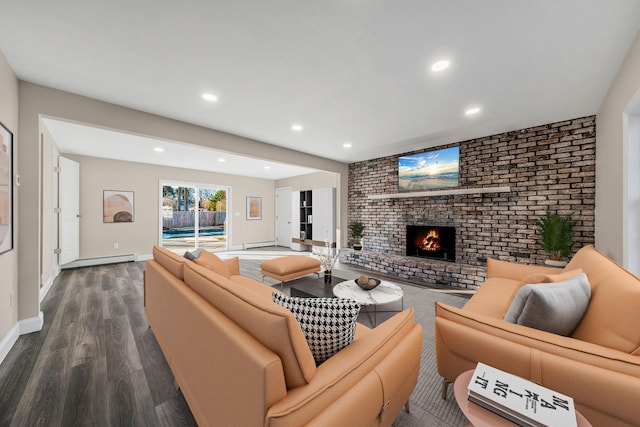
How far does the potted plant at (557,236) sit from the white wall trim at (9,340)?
570 centimetres

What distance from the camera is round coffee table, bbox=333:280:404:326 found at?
2.22 metres

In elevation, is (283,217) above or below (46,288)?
above

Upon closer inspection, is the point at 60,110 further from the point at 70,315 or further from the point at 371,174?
the point at 371,174

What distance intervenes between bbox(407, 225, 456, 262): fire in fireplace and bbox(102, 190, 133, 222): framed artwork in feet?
21.0

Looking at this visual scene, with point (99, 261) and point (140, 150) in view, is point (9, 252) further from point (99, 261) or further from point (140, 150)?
point (99, 261)

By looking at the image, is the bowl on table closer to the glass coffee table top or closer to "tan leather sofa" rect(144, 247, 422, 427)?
the glass coffee table top

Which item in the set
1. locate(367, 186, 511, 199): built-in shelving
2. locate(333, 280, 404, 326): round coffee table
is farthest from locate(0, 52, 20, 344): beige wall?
locate(367, 186, 511, 199): built-in shelving

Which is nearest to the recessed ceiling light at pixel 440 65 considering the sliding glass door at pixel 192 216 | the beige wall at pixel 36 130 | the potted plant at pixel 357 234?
the beige wall at pixel 36 130

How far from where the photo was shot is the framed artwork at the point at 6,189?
186 cm

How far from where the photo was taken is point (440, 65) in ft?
6.54

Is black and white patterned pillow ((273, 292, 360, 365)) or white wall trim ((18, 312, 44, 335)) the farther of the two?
white wall trim ((18, 312, 44, 335))

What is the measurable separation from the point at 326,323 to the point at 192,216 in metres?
6.79

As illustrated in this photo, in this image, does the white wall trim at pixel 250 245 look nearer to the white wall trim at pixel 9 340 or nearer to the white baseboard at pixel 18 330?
the white baseboard at pixel 18 330

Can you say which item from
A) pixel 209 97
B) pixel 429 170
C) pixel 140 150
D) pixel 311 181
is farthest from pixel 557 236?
pixel 140 150
